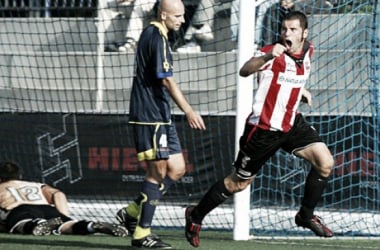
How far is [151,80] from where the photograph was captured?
7.98 m

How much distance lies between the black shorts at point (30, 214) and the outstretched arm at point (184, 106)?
2.53 m

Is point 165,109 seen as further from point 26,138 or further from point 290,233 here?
point 26,138

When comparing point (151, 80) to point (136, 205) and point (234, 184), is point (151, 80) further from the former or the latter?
point (136, 205)

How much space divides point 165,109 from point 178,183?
356 cm

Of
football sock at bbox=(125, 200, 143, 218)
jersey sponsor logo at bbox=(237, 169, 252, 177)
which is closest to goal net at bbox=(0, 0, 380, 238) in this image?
football sock at bbox=(125, 200, 143, 218)

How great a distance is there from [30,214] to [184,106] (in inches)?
110

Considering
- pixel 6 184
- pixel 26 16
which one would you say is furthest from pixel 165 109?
pixel 26 16

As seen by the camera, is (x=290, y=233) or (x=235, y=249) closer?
(x=235, y=249)

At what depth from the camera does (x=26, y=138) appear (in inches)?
466

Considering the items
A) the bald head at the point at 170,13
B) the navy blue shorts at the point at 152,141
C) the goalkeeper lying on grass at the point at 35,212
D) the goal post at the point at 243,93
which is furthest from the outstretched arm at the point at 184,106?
the goalkeeper lying on grass at the point at 35,212

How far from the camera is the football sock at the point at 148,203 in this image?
797 cm

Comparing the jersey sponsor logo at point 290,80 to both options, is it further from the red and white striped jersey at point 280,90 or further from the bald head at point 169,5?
the bald head at point 169,5

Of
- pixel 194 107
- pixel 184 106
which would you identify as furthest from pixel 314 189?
pixel 194 107

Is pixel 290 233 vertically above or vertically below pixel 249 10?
below
